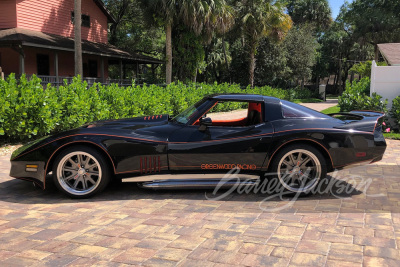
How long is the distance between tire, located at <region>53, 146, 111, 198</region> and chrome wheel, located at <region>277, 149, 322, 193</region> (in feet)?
7.54

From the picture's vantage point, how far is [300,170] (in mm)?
4793

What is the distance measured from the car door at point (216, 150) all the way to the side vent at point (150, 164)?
0.16 metres

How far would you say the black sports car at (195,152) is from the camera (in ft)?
15.1

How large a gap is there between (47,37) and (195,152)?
1818 centimetres

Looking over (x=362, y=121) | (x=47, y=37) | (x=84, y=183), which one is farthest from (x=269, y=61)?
(x=84, y=183)

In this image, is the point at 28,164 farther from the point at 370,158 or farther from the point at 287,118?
the point at 370,158

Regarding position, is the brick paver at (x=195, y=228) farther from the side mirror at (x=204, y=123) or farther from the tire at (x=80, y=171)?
the side mirror at (x=204, y=123)

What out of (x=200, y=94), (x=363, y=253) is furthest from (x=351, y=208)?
(x=200, y=94)

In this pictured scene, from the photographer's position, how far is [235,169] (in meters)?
4.79

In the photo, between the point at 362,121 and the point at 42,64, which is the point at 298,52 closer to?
the point at 42,64

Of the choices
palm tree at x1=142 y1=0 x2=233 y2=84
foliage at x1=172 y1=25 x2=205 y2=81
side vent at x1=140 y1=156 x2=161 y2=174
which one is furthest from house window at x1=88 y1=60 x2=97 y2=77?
side vent at x1=140 y1=156 x2=161 y2=174

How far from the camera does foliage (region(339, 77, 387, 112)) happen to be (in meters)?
11.0

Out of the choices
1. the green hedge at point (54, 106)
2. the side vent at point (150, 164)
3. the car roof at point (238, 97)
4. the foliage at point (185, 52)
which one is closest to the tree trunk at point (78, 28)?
the green hedge at point (54, 106)

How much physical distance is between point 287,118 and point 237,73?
118ft
